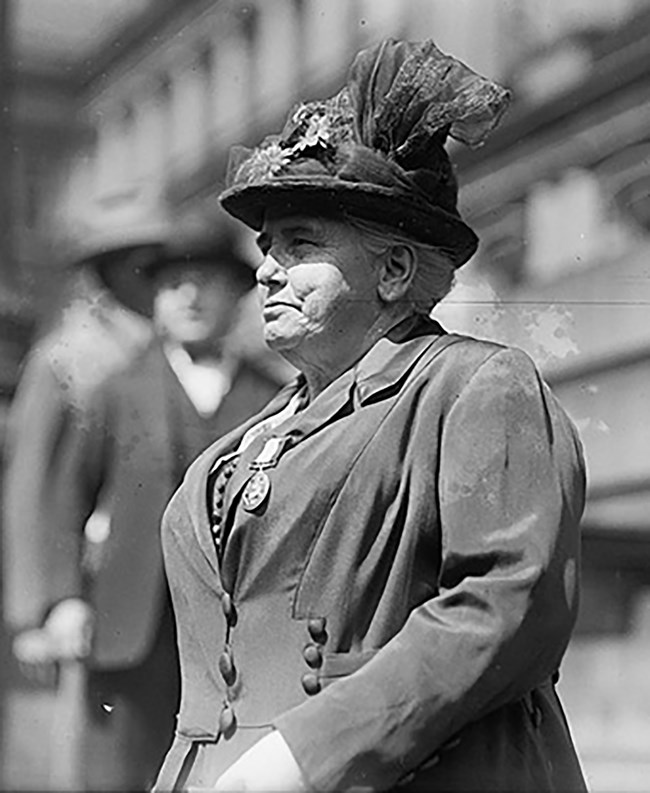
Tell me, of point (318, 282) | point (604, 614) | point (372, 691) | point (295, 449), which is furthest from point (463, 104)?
point (604, 614)

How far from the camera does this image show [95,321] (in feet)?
5.96

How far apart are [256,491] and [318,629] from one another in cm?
12

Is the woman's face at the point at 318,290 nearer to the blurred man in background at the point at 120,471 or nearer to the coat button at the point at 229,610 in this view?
the coat button at the point at 229,610

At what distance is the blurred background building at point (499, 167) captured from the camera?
1.66 meters

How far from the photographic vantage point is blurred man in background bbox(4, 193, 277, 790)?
69.4 inches

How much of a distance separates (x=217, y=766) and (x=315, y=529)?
0.18m

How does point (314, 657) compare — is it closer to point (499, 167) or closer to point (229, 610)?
point (229, 610)

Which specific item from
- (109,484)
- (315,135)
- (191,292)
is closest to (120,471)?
(109,484)

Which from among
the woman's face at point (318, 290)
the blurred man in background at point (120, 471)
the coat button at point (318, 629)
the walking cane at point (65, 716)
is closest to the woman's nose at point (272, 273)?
the woman's face at point (318, 290)

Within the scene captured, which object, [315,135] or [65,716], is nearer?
[315,135]

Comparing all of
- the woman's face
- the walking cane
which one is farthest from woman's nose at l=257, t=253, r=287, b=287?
the walking cane

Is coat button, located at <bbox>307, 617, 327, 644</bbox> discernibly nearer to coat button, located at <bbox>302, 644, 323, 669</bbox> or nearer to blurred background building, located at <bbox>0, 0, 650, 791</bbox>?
coat button, located at <bbox>302, 644, 323, 669</bbox>

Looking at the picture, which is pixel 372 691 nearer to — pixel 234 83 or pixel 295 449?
pixel 295 449

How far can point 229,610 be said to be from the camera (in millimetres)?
1307
